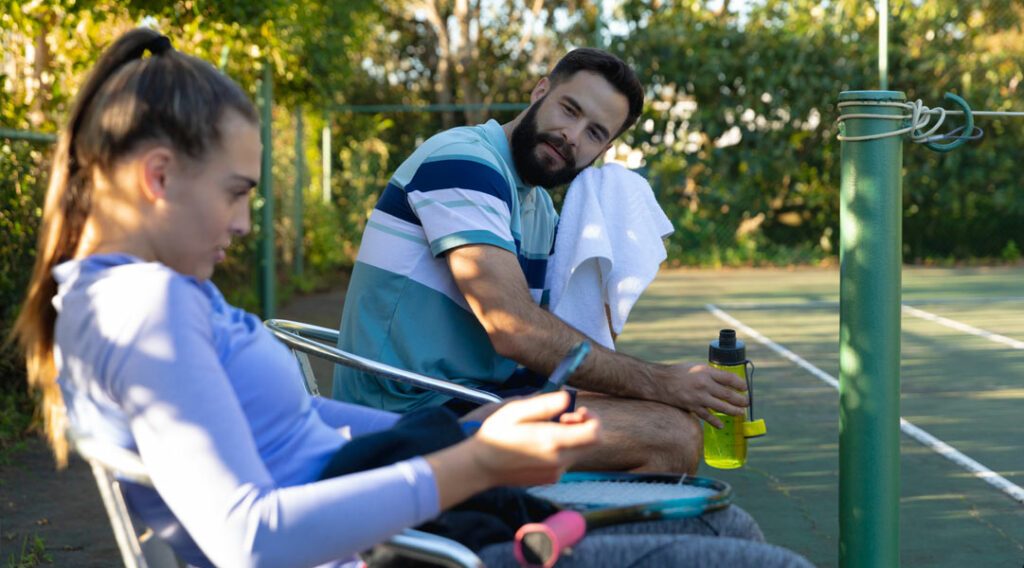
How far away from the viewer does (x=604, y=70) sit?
3154 mm

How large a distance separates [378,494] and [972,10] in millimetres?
15882

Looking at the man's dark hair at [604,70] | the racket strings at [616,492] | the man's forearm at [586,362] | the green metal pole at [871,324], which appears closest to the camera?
the racket strings at [616,492]

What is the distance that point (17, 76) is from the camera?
6.16 m

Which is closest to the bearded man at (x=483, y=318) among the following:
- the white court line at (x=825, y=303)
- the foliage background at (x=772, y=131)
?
the white court line at (x=825, y=303)

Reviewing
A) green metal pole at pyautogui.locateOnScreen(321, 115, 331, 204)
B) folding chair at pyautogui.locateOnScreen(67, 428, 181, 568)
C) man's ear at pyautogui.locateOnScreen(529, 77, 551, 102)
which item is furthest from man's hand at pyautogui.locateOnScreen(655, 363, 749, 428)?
green metal pole at pyautogui.locateOnScreen(321, 115, 331, 204)

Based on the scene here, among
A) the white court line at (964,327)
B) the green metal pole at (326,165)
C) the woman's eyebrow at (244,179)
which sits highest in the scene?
the green metal pole at (326,165)

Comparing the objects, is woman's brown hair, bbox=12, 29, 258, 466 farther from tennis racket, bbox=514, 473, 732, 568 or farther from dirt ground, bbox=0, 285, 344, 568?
dirt ground, bbox=0, 285, 344, 568

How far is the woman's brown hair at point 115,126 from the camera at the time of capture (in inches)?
56.1

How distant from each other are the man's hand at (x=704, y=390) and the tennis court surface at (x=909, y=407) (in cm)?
126

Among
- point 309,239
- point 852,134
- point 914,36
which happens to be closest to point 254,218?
point 309,239

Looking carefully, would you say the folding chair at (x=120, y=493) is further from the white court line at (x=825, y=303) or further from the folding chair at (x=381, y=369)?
the white court line at (x=825, y=303)

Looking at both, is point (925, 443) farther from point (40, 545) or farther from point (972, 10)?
point (972, 10)

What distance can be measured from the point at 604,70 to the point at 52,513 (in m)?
2.53

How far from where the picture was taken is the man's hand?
8.10 ft
